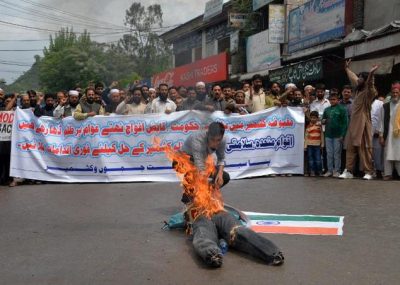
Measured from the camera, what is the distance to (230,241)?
4688 millimetres

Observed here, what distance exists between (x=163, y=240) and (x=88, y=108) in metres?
5.47

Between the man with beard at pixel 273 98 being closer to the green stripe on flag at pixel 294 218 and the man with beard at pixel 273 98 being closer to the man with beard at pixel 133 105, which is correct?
the man with beard at pixel 133 105

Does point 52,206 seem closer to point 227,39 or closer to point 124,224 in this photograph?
point 124,224

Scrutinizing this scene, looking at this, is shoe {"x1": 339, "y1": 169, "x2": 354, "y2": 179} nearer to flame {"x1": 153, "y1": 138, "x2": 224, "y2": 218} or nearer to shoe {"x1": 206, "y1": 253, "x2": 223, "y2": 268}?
flame {"x1": 153, "y1": 138, "x2": 224, "y2": 218}

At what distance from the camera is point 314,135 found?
10.0 metres

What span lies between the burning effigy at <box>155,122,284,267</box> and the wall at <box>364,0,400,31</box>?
1084 centimetres

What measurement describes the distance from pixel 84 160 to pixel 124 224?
415 centimetres

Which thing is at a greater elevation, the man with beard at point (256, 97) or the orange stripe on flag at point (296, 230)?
the man with beard at point (256, 97)

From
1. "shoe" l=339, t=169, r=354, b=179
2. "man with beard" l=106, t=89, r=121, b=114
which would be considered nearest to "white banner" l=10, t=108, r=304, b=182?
"man with beard" l=106, t=89, r=121, b=114

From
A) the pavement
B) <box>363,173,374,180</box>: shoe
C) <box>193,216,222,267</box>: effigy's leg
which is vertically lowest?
the pavement

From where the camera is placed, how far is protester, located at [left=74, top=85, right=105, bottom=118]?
9883mm

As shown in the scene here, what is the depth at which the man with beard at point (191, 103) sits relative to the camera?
33.3ft

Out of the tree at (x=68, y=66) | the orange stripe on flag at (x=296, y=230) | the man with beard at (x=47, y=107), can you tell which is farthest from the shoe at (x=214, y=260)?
the tree at (x=68, y=66)

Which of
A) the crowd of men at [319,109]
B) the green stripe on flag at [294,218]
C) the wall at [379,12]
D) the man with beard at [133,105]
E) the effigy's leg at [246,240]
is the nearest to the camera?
the effigy's leg at [246,240]
